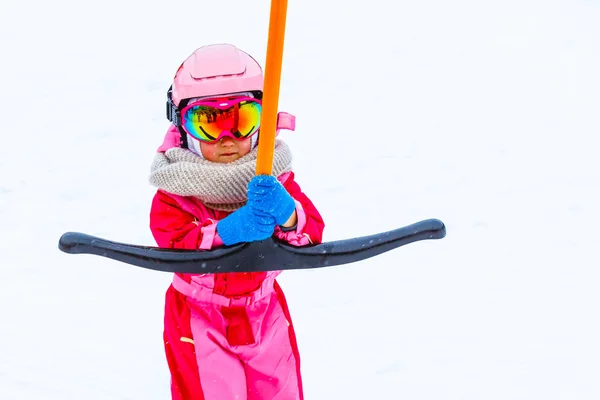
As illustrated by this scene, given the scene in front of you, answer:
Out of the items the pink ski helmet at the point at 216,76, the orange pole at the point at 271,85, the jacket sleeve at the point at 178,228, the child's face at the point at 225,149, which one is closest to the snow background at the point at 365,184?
the jacket sleeve at the point at 178,228

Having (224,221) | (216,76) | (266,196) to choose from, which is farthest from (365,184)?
(266,196)

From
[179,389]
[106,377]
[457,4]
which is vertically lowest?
[106,377]

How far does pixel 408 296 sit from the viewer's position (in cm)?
510

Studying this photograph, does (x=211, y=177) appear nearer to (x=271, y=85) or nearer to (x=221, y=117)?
(x=221, y=117)

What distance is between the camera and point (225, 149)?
10.5 feet

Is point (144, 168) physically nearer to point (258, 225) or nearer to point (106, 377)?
point (106, 377)

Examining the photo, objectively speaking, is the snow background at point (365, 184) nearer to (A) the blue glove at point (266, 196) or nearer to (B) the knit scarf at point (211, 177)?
(B) the knit scarf at point (211, 177)

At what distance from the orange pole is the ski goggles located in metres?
0.25

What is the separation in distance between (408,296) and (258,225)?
7.51ft

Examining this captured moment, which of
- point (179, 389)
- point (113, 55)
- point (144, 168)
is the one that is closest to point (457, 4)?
point (113, 55)

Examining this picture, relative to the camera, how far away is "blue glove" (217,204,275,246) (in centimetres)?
292

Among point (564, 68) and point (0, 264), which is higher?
point (564, 68)

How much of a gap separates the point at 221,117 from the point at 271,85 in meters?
0.39

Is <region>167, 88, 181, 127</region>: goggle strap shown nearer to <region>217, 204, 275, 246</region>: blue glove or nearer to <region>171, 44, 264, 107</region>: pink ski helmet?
<region>171, 44, 264, 107</region>: pink ski helmet
